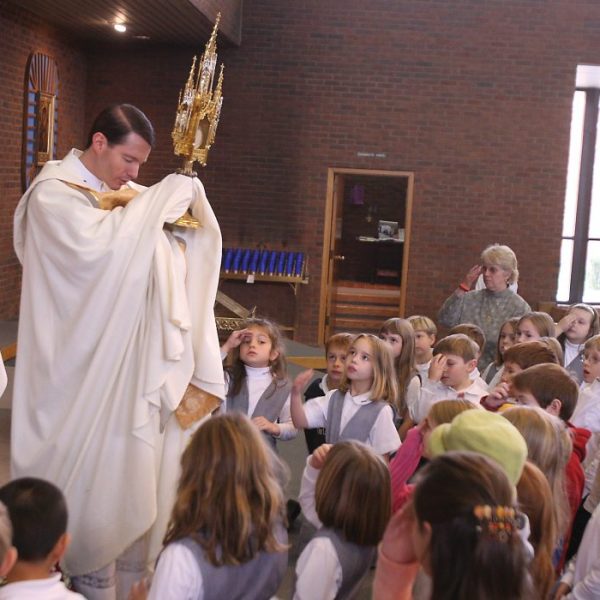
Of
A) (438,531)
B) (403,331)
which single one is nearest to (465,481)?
(438,531)

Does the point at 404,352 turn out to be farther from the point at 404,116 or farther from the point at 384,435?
the point at 404,116

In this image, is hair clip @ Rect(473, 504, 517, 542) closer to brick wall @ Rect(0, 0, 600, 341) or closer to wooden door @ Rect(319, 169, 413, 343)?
brick wall @ Rect(0, 0, 600, 341)

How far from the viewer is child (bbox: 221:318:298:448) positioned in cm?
468

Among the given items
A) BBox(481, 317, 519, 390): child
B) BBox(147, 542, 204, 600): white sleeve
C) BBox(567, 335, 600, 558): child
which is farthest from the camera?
BBox(481, 317, 519, 390): child

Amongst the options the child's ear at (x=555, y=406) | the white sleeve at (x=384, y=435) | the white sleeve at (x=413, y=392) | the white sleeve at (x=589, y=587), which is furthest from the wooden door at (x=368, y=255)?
the white sleeve at (x=589, y=587)

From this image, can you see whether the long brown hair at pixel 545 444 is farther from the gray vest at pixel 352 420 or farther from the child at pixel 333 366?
the child at pixel 333 366

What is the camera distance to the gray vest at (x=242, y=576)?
2.43 metres

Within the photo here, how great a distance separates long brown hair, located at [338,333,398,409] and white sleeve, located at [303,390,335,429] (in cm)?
24

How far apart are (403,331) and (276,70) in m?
8.02

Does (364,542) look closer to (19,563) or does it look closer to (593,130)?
(19,563)

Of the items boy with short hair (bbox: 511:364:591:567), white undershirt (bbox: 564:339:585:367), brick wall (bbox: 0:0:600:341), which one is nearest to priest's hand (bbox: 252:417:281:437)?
boy with short hair (bbox: 511:364:591:567)

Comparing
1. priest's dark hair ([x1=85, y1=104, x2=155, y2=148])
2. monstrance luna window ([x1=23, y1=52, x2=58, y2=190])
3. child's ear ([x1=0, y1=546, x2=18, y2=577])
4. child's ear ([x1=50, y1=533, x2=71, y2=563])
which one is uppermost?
monstrance luna window ([x1=23, y1=52, x2=58, y2=190])

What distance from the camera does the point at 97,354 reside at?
10.9 ft

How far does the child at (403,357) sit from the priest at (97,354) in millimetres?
2160
